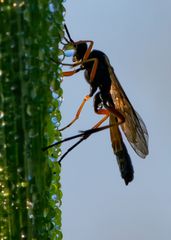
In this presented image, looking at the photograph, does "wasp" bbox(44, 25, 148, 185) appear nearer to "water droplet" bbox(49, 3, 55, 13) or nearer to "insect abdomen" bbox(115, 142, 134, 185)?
"insect abdomen" bbox(115, 142, 134, 185)

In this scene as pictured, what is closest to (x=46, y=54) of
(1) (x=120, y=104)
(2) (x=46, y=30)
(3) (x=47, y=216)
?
(2) (x=46, y=30)

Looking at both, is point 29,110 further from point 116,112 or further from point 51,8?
point 116,112

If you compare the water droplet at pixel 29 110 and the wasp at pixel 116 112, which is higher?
the wasp at pixel 116 112

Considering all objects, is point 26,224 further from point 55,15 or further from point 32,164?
point 55,15

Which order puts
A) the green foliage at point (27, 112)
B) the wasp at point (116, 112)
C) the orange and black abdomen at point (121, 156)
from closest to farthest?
the green foliage at point (27, 112) < the wasp at point (116, 112) < the orange and black abdomen at point (121, 156)

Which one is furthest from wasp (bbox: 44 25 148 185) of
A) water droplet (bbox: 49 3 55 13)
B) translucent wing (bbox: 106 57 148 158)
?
water droplet (bbox: 49 3 55 13)

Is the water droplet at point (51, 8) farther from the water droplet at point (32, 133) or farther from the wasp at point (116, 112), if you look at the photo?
the wasp at point (116, 112)

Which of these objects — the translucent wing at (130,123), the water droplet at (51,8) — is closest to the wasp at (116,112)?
the translucent wing at (130,123)
